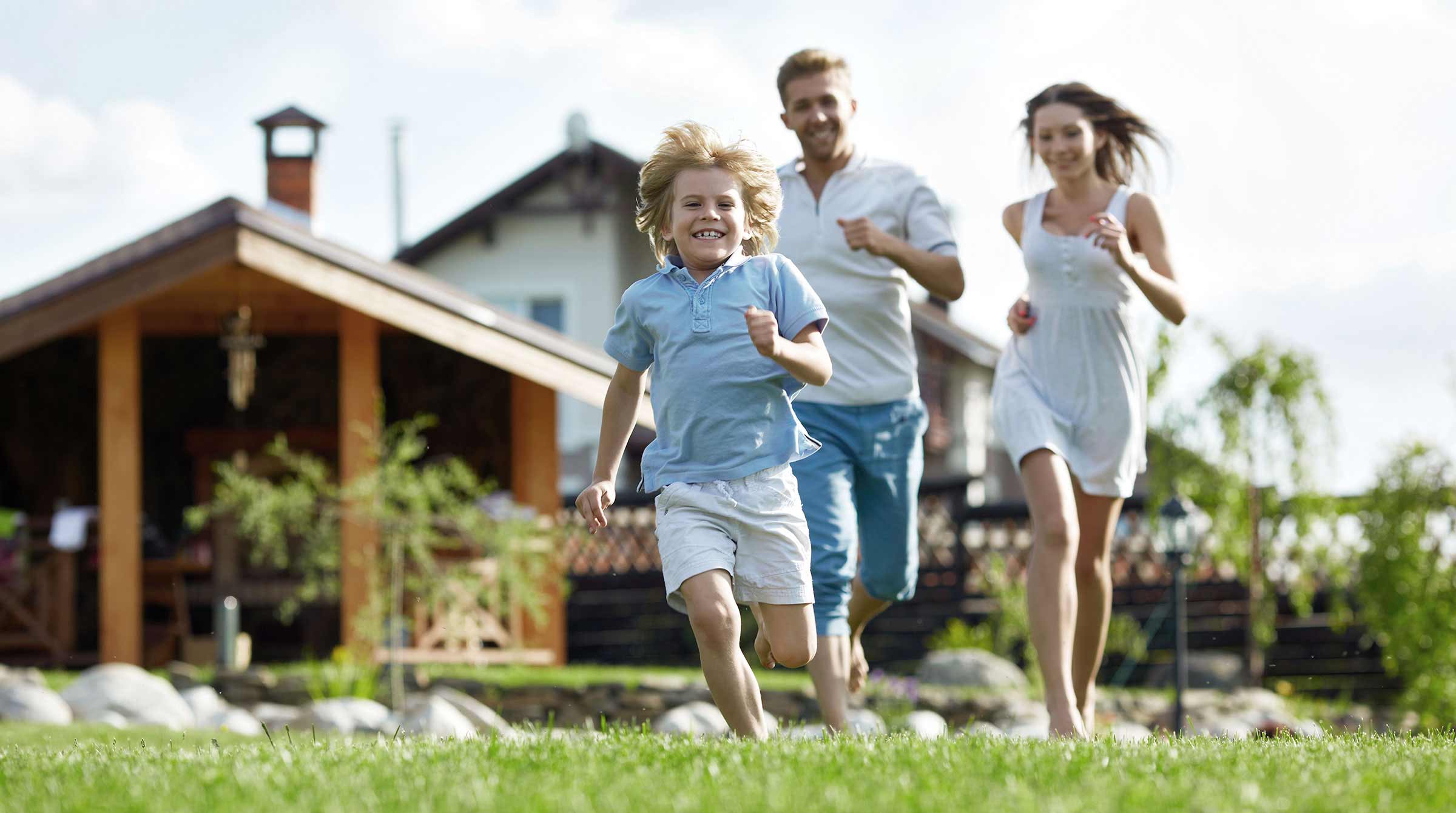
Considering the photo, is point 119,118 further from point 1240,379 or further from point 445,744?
point 445,744

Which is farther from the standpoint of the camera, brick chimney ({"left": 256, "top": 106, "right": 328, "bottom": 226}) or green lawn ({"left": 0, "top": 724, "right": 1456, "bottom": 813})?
brick chimney ({"left": 256, "top": 106, "right": 328, "bottom": 226})

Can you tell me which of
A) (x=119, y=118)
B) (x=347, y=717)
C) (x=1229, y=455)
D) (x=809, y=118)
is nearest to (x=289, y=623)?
(x=347, y=717)

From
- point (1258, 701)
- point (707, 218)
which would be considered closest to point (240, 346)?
point (1258, 701)

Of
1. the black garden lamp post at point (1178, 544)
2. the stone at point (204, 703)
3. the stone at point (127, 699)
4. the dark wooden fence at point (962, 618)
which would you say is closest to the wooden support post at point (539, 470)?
the dark wooden fence at point (962, 618)

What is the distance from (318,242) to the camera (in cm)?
1312

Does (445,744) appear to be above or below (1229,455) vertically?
below

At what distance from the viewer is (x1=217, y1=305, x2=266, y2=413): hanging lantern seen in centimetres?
1421

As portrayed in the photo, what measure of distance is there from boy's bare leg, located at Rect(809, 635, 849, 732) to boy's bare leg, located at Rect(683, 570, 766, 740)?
0.96 m

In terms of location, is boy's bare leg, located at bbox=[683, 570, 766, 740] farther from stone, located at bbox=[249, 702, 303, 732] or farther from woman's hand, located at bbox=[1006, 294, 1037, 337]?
stone, located at bbox=[249, 702, 303, 732]

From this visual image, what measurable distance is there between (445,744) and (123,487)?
32.0 ft

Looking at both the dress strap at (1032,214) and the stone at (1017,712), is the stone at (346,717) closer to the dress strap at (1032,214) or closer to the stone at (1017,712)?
the stone at (1017,712)

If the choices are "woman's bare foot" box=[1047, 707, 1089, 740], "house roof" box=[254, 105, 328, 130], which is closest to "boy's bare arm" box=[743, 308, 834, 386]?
"woman's bare foot" box=[1047, 707, 1089, 740]

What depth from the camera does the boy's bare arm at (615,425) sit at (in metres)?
4.43

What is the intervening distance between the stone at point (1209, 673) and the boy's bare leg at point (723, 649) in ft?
39.8
